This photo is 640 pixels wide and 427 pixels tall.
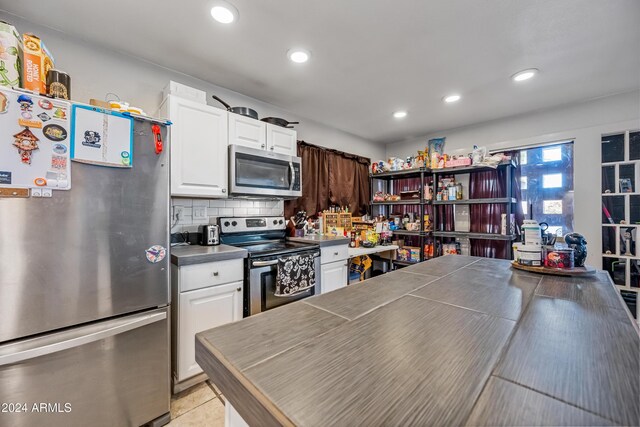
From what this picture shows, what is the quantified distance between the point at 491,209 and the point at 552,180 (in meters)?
0.70

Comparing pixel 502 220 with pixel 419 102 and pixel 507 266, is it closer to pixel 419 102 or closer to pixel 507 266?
pixel 419 102

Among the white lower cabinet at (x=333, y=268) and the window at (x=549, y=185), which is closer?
the white lower cabinet at (x=333, y=268)

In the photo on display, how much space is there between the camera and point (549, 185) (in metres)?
3.00

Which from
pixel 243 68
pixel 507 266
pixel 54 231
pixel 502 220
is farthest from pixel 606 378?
pixel 502 220

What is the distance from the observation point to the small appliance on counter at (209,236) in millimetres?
2143

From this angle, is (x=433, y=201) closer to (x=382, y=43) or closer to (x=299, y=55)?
(x=382, y=43)

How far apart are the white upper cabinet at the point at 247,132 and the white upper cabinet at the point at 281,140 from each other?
0.19 feet

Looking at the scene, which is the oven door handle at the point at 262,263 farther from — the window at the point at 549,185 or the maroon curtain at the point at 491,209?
the window at the point at 549,185

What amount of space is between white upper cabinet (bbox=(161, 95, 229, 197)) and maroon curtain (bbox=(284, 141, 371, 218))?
1.03 meters

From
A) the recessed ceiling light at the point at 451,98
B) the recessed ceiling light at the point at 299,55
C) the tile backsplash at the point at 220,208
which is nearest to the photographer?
the recessed ceiling light at the point at 299,55

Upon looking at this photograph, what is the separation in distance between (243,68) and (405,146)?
115 inches

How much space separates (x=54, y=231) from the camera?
1.15 m

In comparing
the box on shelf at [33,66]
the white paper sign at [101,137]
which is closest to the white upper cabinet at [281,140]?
the white paper sign at [101,137]

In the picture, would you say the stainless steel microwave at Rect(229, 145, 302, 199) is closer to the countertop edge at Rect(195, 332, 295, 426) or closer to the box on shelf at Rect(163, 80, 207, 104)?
the box on shelf at Rect(163, 80, 207, 104)
